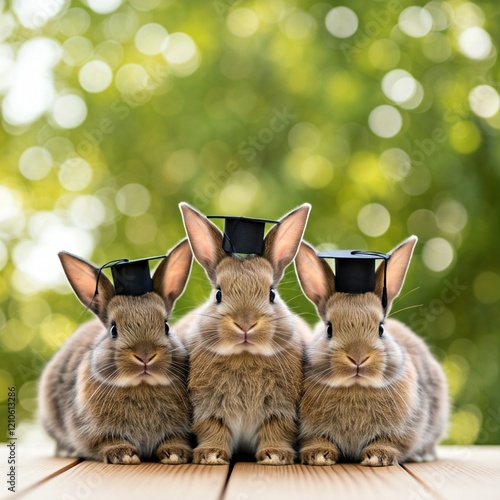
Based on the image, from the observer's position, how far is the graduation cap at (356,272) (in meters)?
2.65

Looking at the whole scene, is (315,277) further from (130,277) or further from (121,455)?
(121,455)

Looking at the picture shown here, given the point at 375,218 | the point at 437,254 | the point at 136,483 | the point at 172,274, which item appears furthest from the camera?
the point at 375,218

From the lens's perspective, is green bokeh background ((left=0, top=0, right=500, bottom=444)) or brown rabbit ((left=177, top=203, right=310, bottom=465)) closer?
brown rabbit ((left=177, top=203, right=310, bottom=465))

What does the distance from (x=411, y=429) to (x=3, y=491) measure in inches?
53.3

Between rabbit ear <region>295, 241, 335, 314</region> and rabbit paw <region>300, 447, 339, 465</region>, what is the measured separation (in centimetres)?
47

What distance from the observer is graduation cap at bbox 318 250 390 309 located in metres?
2.65

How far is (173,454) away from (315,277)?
0.77 meters

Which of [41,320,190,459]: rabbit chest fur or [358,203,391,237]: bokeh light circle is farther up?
[358,203,391,237]: bokeh light circle

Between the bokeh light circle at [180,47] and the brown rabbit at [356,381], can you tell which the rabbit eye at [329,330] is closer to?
the brown rabbit at [356,381]

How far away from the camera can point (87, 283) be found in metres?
2.75

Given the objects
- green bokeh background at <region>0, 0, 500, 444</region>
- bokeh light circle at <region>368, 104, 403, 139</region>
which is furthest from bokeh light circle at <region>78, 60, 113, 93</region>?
bokeh light circle at <region>368, 104, 403, 139</region>

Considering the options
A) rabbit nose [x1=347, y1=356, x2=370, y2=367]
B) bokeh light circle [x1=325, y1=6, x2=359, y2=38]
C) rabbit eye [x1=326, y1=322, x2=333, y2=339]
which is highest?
bokeh light circle [x1=325, y1=6, x2=359, y2=38]

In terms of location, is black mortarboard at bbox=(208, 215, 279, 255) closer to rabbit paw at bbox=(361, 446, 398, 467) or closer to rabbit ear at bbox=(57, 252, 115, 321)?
rabbit ear at bbox=(57, 252, 115, 321)

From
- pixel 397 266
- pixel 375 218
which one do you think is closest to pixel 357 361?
pixel 397 266
